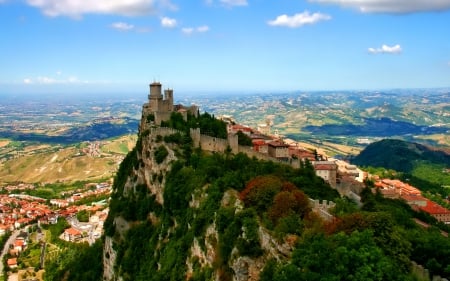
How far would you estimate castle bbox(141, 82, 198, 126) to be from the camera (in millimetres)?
55331

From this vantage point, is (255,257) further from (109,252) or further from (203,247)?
(109,252)

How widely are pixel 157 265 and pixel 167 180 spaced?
26.2ft

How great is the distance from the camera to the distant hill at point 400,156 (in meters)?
142

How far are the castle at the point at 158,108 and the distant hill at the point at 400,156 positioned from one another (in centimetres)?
9408

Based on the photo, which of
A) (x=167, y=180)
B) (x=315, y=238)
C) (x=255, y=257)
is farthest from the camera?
(x=167, y=180)

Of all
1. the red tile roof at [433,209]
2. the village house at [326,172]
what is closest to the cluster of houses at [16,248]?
the village house at [326,172]

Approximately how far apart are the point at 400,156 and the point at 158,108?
365 feet

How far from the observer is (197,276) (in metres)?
31.9

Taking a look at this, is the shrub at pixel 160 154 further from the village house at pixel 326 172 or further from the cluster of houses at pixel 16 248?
the cluster of houses at pixel 16 248

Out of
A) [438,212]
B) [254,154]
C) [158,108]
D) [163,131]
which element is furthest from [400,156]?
[163,131]

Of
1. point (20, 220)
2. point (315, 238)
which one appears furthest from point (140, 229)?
point (20, 220)

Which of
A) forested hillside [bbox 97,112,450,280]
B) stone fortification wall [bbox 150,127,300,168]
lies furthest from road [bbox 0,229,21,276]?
stone fortification wall [bbox 150,127,300,168]

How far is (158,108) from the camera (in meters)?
57.2

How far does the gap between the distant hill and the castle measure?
94080mm
